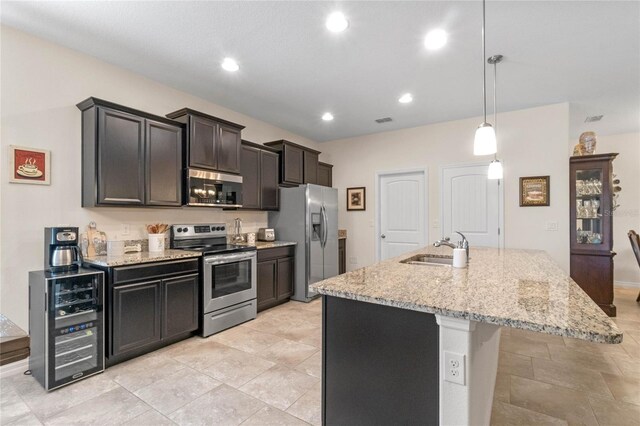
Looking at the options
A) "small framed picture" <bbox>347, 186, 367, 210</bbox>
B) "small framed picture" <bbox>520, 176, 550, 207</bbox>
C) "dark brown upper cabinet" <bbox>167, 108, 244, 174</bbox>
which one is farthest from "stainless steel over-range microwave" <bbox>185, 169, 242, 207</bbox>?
"small framed picture" <bbox>520, 176, 550, 207</bbox>

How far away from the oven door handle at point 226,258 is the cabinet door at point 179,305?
0.20 metres

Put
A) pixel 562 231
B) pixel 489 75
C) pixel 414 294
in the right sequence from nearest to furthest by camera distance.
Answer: pixel 414 294 < pixel 489 75 < pixel 562 231

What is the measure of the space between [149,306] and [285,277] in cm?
195

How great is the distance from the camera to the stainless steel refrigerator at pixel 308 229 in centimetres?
441

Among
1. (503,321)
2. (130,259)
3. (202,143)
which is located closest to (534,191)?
(503,321)

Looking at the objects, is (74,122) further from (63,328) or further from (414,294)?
(414,294)

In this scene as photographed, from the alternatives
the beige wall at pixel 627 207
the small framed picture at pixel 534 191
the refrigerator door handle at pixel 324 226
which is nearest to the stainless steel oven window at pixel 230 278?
the refrigerator door handle at pixel 324 226

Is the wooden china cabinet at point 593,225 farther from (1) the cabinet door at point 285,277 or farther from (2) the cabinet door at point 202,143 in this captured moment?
(2) the cabinet door at point 202,143

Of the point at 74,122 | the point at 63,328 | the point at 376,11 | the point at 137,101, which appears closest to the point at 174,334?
the point at 63,328

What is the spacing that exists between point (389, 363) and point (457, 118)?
4259mm

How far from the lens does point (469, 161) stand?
4535 mm

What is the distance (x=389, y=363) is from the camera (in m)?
1.38

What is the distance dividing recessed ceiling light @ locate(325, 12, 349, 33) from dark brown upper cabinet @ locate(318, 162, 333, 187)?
3.17 m

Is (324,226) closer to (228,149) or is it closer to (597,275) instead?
(228,149)
